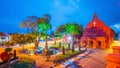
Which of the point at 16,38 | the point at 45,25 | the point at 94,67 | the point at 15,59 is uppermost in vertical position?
the point at 45,25

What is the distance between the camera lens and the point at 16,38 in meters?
33.7

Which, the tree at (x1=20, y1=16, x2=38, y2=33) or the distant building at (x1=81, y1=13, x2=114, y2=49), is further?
the distant building at (x1=81, y1=13, x2=114, y2=49)

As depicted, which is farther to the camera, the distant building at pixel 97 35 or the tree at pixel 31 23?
the distant building at pixel 97 35

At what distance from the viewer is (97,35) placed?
161 ft

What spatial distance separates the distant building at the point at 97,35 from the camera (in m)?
47.1

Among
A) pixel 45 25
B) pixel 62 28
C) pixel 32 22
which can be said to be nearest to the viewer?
pixel 45 25

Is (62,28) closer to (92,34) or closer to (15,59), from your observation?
(92,34)

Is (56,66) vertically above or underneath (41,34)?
underneath

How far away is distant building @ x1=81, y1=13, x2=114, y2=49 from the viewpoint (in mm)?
47138

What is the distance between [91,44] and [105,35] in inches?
222

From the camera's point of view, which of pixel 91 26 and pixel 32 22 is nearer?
pixel 32 22

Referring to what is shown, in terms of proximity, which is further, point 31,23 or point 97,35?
point 97,35

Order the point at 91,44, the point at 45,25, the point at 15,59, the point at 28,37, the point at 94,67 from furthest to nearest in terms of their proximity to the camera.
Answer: the point at 91,44
the point at 28,37
the point at 45,25
the point at 94,67
the point at 15,59

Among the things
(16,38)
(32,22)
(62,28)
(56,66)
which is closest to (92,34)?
(62,28)
